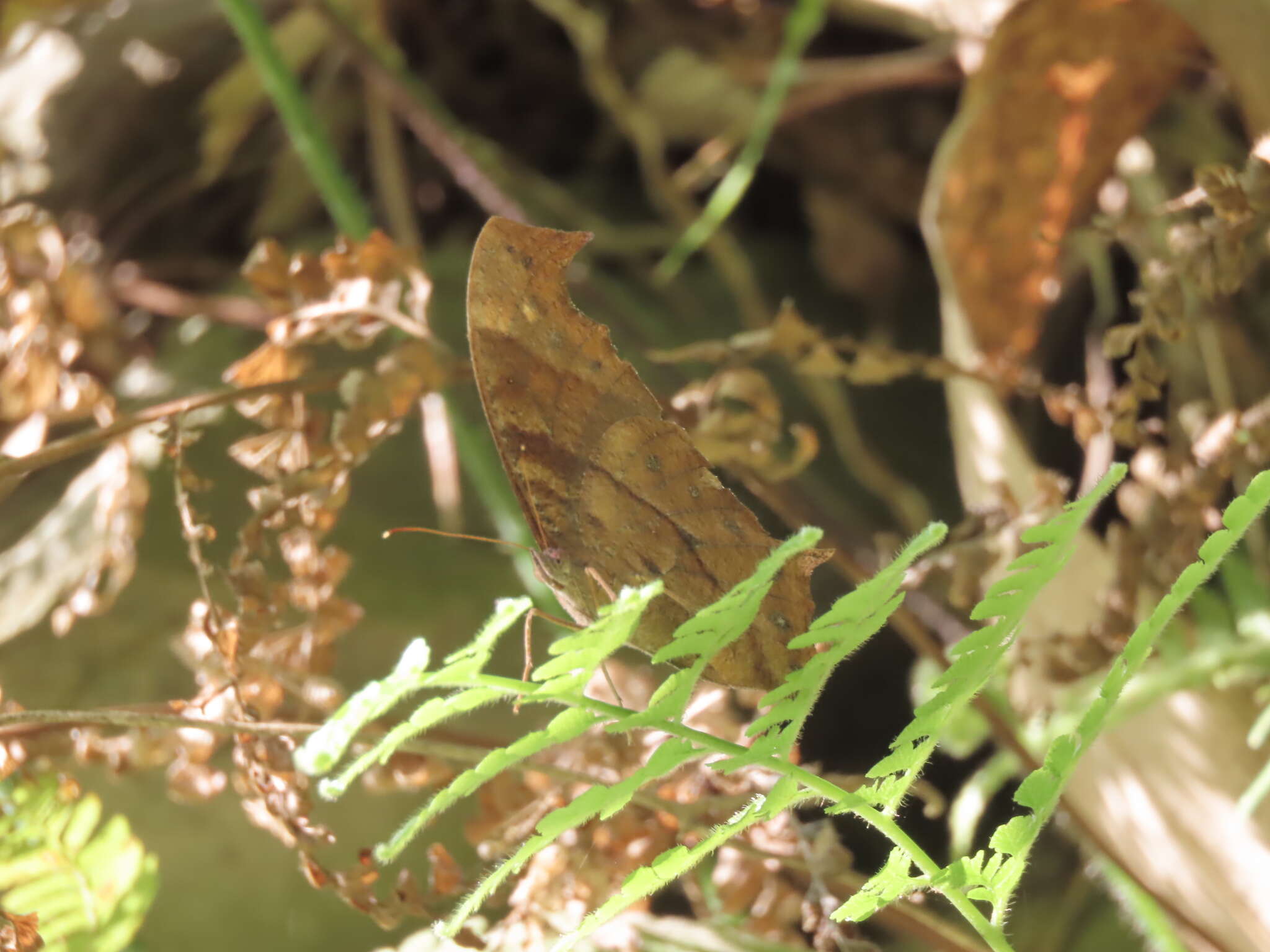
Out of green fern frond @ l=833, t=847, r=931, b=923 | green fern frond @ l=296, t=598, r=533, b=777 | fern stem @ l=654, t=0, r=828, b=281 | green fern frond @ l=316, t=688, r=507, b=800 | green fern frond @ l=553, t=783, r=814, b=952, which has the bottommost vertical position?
green fern frond @ l=833, t=847, r=931, b=923

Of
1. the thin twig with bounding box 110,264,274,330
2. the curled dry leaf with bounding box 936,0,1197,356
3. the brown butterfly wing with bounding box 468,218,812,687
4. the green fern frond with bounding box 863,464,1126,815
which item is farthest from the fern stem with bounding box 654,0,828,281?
the green fern frond with bounding box 863,464,1126,815

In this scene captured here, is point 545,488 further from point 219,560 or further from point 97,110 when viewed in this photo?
point 97,110

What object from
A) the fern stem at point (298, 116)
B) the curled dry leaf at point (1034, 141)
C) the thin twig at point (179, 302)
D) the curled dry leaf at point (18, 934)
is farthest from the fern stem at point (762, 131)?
the curled dry leaf at point (18, 934)

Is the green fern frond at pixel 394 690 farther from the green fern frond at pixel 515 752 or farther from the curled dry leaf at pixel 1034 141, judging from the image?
the curled dry leaf at pixel 1034 141

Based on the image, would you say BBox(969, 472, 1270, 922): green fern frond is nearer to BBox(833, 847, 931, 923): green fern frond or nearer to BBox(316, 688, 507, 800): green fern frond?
BBox(833, 847, 931, 923): green fern frond

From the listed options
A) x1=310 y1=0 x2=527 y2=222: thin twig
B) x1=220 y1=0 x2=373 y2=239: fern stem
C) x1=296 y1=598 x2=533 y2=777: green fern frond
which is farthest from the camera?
x1=310 y1=0 x2=527 y2=222: thin twig
